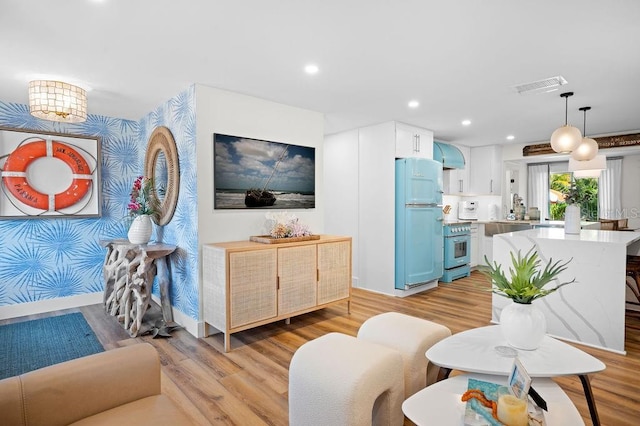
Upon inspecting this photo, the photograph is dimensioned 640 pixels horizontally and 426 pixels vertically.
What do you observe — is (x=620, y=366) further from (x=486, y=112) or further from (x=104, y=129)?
(x=104, y=129)

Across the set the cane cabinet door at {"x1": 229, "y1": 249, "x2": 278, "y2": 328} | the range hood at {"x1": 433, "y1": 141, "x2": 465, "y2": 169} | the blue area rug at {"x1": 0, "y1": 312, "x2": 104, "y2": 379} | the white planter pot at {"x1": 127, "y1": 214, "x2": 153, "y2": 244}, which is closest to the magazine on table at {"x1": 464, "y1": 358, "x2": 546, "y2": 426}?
the cane cabinet door at {"x1": 229, "y1": 249, "x2": 278, "y2": 328}

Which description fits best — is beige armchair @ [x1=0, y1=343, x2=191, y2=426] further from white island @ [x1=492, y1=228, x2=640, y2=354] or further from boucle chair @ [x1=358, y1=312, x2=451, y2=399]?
white island @ [x1=492, y1=228, x2=640, y2=354]

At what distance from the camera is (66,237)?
4.17m

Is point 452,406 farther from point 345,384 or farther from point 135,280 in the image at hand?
point 135,280

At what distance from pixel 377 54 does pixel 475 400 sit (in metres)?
2.40

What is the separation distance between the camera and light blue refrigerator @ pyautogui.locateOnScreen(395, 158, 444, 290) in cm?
470

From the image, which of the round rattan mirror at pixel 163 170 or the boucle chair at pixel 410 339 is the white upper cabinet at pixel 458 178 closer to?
the boucle chair at pixel 410 339

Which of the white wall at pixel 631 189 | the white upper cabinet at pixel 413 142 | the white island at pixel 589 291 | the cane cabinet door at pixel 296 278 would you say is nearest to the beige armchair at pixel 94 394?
the cane cabinet door at pixel 296 278

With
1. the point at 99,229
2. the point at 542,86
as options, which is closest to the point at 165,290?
the point at 99,229

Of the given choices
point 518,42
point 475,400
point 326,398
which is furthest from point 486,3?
point 326,398

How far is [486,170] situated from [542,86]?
12.0 ft

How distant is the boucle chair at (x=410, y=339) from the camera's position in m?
1.97

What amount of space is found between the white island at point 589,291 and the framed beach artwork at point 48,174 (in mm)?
5261

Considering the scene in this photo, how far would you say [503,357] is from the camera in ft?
5.42
